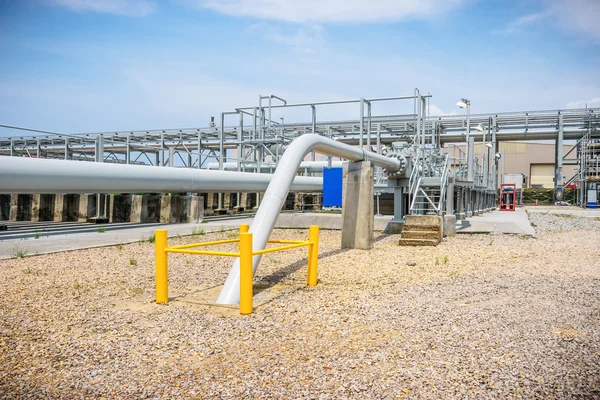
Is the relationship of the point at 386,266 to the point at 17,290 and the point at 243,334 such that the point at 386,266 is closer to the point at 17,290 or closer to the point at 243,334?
the point at 243,334

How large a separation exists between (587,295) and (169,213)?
39.6 feet

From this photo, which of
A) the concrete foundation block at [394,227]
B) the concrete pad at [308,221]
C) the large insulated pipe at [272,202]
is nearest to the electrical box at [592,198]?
the concrete pad at [308,221]

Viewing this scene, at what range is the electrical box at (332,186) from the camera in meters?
13.3

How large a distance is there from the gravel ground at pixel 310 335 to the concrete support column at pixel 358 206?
99.3 inches

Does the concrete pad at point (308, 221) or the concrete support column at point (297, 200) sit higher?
the concrete support column at point (297, 200)

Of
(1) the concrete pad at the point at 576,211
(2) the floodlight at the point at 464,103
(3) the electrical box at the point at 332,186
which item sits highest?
(2) the floodlight at the point at 464,103

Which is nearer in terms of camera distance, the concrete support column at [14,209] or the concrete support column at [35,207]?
the concrete support column at [35,207]

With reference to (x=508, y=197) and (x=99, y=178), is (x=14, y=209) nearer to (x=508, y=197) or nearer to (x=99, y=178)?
(x=99, y=178)

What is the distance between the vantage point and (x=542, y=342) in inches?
159

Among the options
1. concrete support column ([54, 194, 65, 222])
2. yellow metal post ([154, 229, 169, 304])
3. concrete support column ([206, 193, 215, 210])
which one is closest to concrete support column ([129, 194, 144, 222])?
concrete support column ([54, 194, 65, 222])

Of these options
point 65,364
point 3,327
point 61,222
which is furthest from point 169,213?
point 65,364

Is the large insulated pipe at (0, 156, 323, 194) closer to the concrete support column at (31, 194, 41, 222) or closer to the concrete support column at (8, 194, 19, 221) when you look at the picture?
the concrete support column at (31, 194, 41, 222)

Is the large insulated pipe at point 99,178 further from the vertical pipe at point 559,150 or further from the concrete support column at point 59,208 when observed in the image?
the vertical pipe at point 559,150

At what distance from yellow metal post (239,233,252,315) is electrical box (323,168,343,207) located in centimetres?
849
